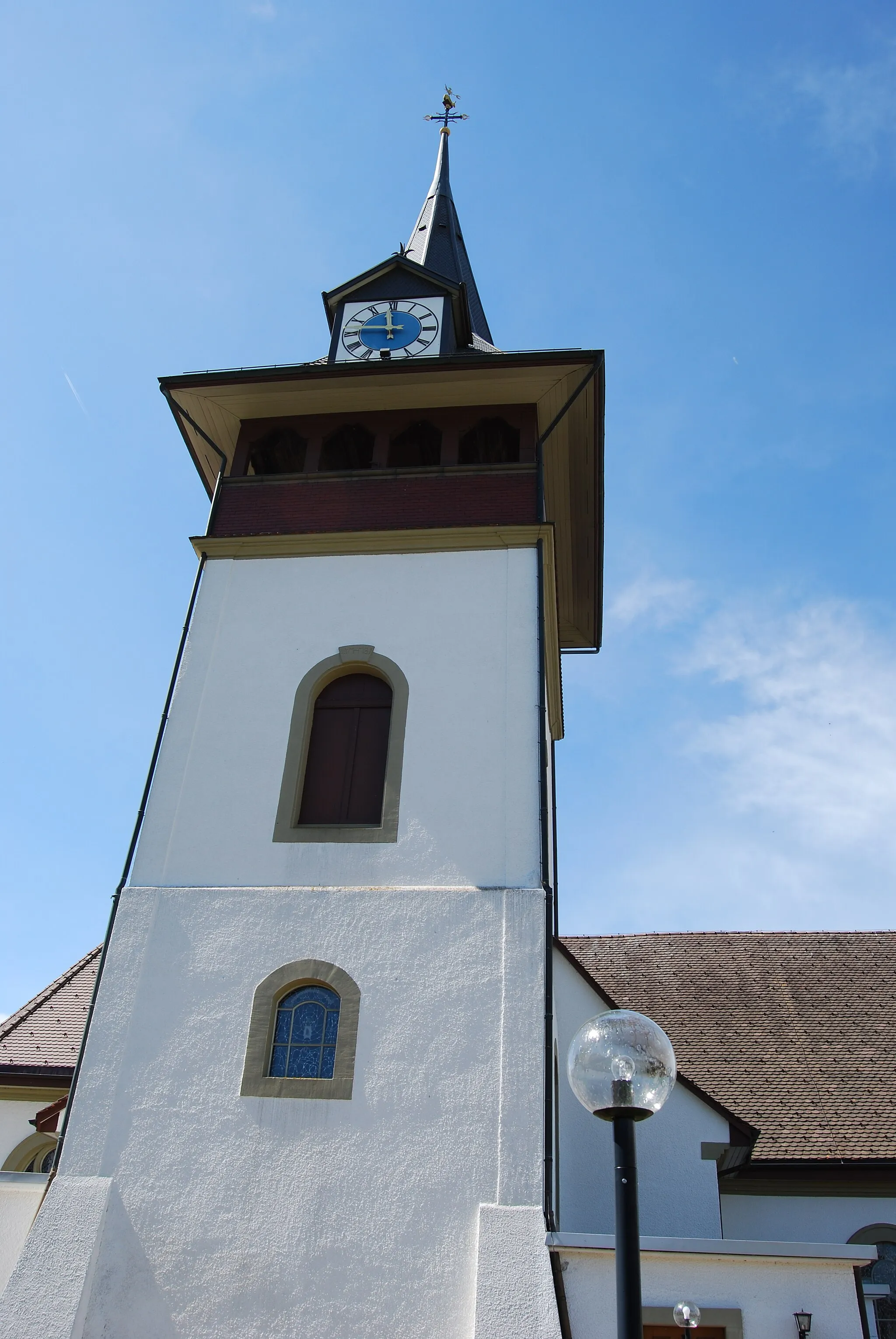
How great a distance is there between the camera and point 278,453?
47.6ft

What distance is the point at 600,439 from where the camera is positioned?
14242mm

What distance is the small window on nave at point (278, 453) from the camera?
14.1 metres

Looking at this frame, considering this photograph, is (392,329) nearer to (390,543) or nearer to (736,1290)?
(390,543)

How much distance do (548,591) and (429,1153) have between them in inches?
246

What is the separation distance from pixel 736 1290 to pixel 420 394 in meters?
9.76

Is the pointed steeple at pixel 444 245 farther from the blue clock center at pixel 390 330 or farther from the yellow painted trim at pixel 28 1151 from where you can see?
the yellow painted trim at pixel 28 1151

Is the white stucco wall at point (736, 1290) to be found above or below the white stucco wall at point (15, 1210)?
below

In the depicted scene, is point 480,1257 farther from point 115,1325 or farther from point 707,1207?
point 707,1207

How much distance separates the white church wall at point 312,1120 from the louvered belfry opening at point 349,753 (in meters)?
0.96

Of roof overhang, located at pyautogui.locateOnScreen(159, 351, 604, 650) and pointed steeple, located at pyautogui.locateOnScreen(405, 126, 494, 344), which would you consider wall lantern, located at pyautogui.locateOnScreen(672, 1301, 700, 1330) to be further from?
pointed steeple, located at pyautogui.locateOnScreen(405, 126, 494, 344)

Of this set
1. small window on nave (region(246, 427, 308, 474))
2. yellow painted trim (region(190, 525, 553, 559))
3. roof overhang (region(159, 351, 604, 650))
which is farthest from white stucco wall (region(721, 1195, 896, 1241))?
small window on nave (region(246, 427, 308, 474))

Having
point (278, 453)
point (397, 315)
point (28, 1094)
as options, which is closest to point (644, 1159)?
point (28, 1094)

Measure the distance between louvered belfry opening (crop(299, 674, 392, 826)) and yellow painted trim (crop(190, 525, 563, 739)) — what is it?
1.60m

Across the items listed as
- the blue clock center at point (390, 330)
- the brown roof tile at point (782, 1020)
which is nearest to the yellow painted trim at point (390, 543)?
the blue clock center at point (390, 330)
